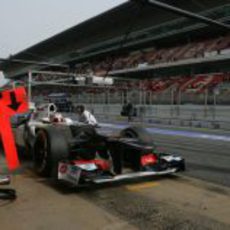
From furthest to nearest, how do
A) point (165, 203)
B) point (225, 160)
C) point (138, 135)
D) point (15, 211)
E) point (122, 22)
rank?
point (122, 22)
point (225, 160)
point (138, 135)
point (165, 203)
point (15, 211)

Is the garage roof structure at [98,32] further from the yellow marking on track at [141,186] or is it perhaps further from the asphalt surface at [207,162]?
A: the yellow marking on track at [141,186]

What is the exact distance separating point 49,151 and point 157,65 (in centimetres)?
3532

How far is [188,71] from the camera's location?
4094cm

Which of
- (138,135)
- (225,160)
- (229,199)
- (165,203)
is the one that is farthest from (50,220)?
(225,160)

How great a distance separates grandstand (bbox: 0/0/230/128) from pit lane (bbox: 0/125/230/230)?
12347mm

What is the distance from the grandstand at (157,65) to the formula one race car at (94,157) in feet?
38.0

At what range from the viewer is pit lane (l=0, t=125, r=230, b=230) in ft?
16.6

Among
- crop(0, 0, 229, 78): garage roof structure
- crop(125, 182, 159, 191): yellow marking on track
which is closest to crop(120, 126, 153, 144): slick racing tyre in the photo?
crop(125, 182, 159, 191): yellow marking on track

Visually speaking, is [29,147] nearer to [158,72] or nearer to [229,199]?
[229,199]

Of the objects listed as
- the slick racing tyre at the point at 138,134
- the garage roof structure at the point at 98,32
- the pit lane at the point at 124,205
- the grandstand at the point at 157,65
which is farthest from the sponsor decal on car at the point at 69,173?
the garage roof structure at the point at 98,32

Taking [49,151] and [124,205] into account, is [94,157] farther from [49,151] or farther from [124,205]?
[124,205]

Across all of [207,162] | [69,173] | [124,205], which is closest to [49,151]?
[69,173]

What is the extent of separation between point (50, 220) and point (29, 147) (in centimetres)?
570

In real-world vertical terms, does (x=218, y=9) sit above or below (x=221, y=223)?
above
